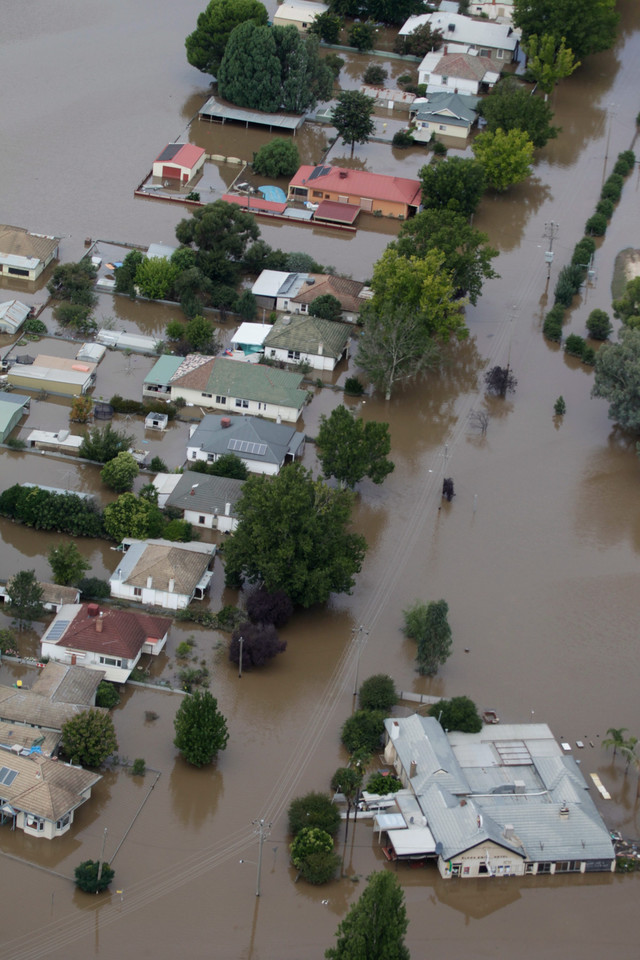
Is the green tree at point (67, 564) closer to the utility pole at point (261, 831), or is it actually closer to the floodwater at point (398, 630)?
the floodwater at point (398, 630)

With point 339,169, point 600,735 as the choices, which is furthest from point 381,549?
point 339,169

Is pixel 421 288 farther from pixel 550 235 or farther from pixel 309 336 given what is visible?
pixel 550 235

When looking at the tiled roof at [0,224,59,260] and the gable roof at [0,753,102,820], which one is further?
the tiled roof at [0,224,59,260]

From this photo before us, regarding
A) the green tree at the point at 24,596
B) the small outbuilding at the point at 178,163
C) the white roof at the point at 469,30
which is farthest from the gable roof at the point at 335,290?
the white roof at the point at 469,30

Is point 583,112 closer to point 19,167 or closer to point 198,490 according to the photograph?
point 19,167

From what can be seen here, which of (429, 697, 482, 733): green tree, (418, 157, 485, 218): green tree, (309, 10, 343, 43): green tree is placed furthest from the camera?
(309, 10, 343, 43): green tree

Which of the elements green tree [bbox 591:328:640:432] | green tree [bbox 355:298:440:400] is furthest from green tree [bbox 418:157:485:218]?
green tree [bbox 591:328:640:432]

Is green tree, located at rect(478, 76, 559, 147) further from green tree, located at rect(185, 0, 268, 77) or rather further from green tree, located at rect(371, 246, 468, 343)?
green tree, located at rect(371, 246, 468, 343)
